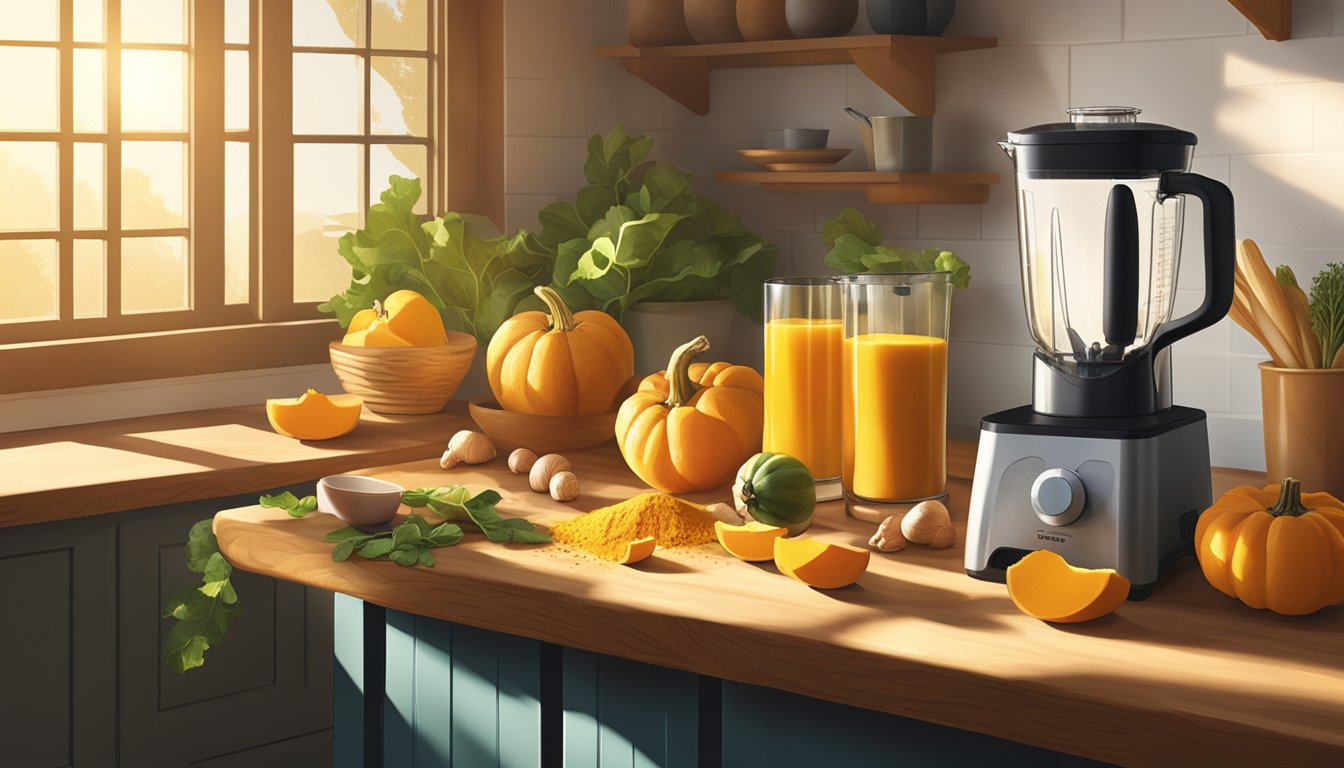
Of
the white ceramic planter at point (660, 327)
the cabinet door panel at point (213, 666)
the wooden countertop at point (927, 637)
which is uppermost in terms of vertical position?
the white ceramic planter at point (660, 327)

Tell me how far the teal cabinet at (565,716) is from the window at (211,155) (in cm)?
103

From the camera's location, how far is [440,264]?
103 inches

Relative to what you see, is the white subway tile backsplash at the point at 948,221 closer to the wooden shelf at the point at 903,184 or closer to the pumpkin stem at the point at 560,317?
the wooden shelf at the point at 903,184

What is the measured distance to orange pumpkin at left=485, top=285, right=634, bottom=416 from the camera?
7.09 ft

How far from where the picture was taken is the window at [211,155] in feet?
7.88

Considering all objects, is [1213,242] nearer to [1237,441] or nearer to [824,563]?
[824,563]

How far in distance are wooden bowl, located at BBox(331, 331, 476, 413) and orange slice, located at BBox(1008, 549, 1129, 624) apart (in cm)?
135

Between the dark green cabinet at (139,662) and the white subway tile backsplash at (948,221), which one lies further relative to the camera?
the white subway tile backsplash at (948,221)

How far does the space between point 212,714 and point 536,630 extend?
89 centimetres

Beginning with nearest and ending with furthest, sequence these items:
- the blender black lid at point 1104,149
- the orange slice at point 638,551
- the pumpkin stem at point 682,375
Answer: the blender black lid at point 1104,149 → the orange slice at point 638,551 → the pumpkin stem at point 682,375

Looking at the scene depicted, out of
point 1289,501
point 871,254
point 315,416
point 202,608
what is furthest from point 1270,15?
point 202,608

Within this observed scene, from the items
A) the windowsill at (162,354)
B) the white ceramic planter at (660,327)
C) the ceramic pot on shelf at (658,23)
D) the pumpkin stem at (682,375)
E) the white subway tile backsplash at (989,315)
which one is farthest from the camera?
the ceramic pot on shelf at (658,23)

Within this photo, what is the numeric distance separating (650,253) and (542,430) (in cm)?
50

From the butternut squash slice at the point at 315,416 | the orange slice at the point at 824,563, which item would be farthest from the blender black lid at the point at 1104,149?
the butternut squash slice at the point at 315,416
